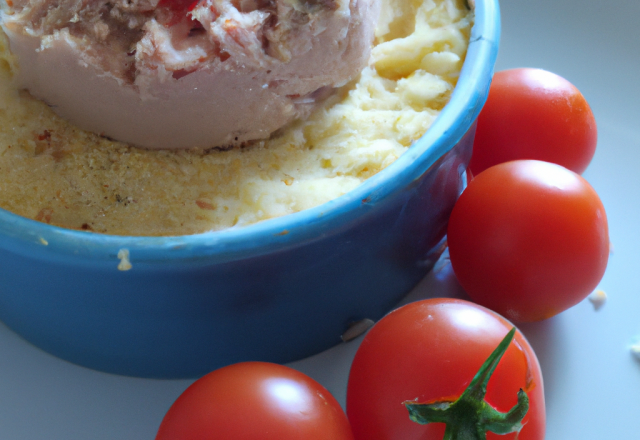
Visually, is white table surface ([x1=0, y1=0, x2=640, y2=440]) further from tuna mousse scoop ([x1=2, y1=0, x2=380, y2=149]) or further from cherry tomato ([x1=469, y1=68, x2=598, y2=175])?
tuna mousse scoop ([x1=2, y1=0, x2=380, y2=149])

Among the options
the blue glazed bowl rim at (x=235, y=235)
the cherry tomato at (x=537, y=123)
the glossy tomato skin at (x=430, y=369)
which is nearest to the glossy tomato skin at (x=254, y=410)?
the glossy tomato skin at (x=430, y=369)

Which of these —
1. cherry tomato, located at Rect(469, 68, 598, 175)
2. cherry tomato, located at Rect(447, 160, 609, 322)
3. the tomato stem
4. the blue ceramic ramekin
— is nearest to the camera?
the tomato stem

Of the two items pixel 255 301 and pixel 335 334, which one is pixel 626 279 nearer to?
pixel 335 334

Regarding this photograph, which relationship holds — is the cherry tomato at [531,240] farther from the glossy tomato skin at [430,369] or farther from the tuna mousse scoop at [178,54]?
the tuna mousse scoop at [178,54]

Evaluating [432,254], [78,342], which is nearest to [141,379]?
[78,342]

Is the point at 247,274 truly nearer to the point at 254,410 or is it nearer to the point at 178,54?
the point at 254,410

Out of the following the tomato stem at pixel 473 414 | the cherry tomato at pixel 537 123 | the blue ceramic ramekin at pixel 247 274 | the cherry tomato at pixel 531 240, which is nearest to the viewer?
the tomato stem at pixel 473 414

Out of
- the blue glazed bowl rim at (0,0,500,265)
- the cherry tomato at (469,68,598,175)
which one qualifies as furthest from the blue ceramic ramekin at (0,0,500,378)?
the cherry tomato at (469,68,598,175)
